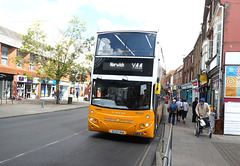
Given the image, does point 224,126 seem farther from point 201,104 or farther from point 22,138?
point 22,138

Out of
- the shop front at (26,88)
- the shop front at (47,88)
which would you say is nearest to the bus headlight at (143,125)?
the shop front at (26,88)

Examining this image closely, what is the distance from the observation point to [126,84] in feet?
25.2

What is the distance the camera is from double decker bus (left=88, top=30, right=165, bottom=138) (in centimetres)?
748

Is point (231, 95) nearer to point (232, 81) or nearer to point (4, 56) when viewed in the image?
point (232, 81)

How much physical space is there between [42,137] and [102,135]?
92.6 inches

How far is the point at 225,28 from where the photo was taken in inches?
476

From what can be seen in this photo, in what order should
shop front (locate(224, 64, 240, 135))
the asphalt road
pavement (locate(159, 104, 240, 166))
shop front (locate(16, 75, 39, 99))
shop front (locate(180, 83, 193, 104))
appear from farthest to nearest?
shop front (locate(180, 83, 193, 104))
shop front (locate(16, 75, 39, 99))
shop front (locate(224, 64, 240, 135))
pavement (locate(159, 104, 240, 166))
the asphalt road

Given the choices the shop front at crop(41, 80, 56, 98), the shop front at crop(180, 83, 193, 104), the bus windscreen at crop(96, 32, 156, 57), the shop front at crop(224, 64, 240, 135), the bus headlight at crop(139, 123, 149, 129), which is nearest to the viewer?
the bus headlight at crop(139, 123, 149, 129)

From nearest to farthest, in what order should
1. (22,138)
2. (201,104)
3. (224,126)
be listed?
(22,138) → (201,104) → (224,126)

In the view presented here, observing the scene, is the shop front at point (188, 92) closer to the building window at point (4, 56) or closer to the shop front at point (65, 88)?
the shop front at point (65, 88)

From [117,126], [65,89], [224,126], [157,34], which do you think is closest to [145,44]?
[157,34]

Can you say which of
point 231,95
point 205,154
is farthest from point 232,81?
point 205,154

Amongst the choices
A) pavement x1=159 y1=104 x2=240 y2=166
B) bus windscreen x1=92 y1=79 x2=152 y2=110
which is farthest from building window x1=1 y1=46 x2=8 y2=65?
pavement x1=159 y1=104 x2=240 y2=166

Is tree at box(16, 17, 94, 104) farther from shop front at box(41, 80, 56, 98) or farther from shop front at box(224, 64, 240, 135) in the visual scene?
shop front at box(224, 64, 240, 135)
